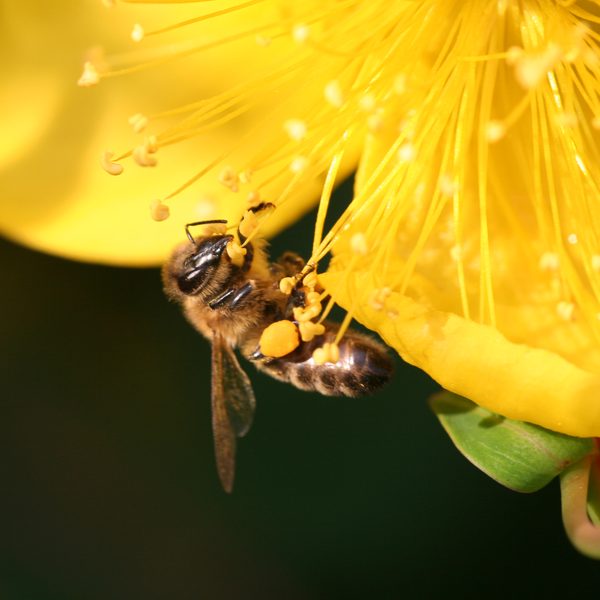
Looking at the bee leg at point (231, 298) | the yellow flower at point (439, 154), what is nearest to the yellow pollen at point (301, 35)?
the yellow flower at point (439, 154)

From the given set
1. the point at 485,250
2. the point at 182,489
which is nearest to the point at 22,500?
the point at 182,489

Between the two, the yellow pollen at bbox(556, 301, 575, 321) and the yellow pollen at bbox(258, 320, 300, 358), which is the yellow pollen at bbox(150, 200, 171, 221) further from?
the yellow pollen at bbox(556, 301, 575, 321)

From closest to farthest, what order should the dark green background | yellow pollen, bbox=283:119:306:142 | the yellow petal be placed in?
the yellow petal < yellow pollen, bbox=283:119:306:142 < the dark green background

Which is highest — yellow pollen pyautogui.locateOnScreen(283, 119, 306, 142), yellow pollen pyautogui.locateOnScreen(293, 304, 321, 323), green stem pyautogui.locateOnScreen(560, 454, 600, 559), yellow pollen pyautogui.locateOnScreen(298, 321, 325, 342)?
yellow pollen pyautogui.locateOnScreen(283, 119, 306, 142)

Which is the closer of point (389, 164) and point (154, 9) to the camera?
point (389, 164)

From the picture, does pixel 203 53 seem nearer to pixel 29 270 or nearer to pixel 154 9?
pixel 154 9

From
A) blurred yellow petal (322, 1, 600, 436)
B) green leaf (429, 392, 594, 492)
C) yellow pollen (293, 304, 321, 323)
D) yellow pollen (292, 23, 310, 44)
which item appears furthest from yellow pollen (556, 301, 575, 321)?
yellow pollen (292, 23, 310, 44)
